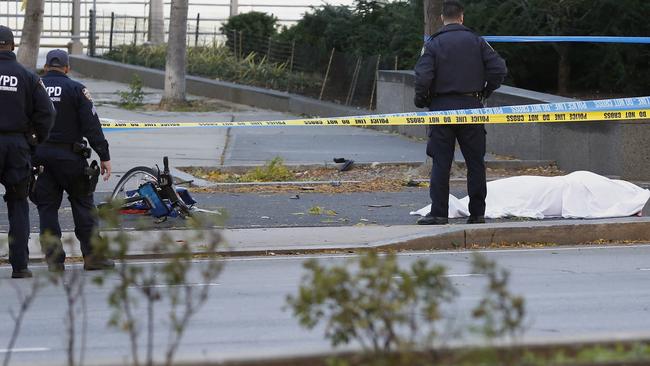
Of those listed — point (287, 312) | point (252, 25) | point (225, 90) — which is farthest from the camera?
point (252, 25)

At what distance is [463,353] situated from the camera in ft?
15.9

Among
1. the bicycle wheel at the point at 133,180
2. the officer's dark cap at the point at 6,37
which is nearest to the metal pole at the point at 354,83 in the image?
the bicycle wheel at the point at 133,180

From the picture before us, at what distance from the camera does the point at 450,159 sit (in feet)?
40.3

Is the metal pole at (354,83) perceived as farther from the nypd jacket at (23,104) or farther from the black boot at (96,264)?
the nypd jacket at (23,104)

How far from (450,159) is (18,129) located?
448cm

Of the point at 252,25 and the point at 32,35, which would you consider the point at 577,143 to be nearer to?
the point at 32,35

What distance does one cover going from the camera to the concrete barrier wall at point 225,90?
25.3 meters

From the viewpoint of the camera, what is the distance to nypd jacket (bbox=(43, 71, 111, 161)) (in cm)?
1012

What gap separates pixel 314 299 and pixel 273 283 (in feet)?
16.0

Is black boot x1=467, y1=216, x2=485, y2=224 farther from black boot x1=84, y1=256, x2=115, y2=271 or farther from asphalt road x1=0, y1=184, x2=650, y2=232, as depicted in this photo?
black boot x1=84, y1=256, x2=115, y2=271

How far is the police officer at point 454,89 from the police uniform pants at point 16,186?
4.08m

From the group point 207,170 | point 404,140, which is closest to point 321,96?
point 404,140

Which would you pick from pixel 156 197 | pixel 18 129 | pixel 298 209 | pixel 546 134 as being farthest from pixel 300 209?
pixel 546 134

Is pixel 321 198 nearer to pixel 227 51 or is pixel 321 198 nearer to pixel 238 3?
pixel 227 51
